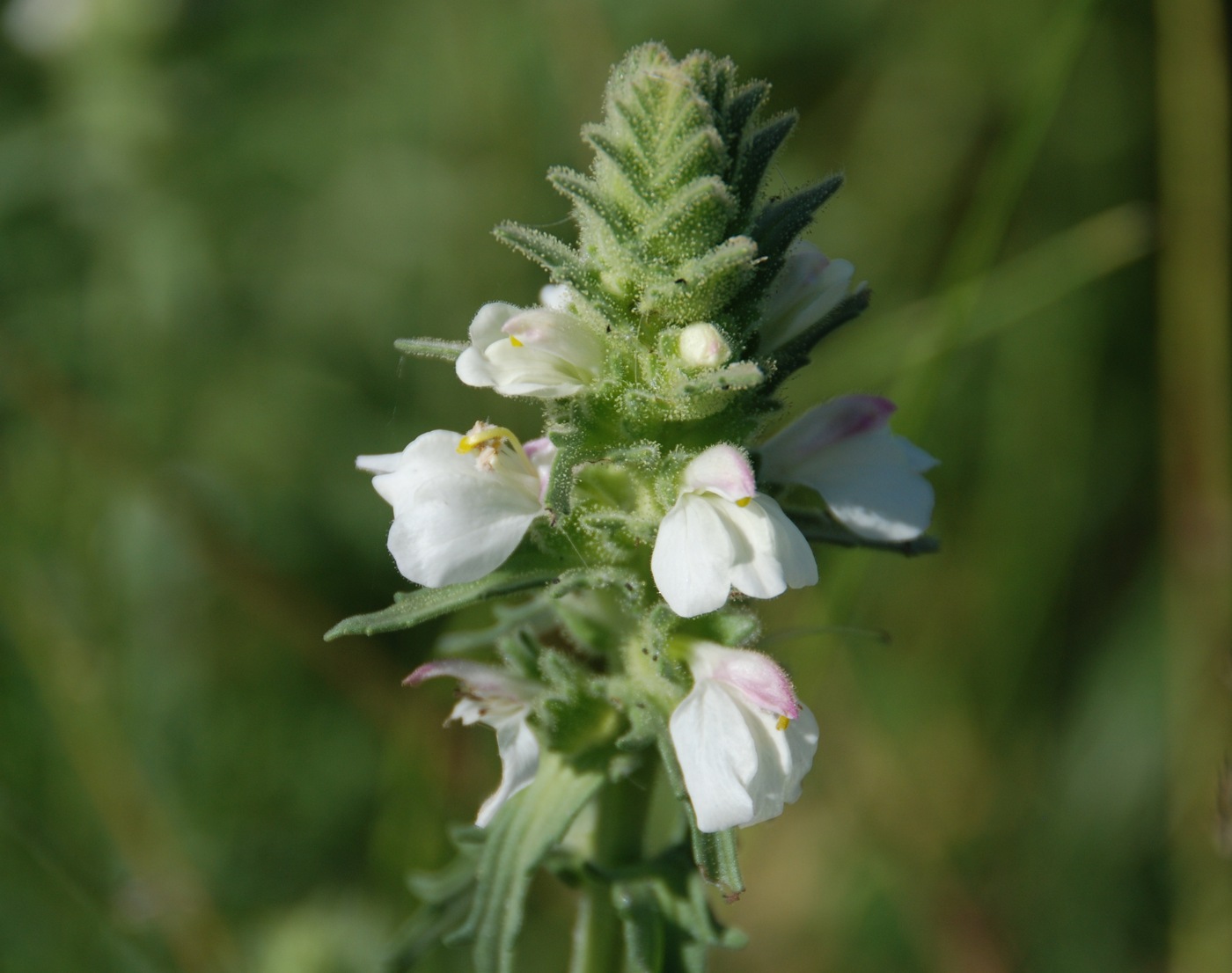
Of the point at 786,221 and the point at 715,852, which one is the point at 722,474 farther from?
the point at 715,852

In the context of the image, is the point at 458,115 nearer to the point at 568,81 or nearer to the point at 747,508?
the point at 568,81

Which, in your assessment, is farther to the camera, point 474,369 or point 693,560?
point 474,369

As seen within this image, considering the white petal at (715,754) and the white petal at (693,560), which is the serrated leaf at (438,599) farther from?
the white petal at (715,754)

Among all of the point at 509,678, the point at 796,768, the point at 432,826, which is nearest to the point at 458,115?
the point at 432,826

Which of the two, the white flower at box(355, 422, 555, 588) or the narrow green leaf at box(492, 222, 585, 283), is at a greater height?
the narrow green leaf at box(492, 222, 585, 283)

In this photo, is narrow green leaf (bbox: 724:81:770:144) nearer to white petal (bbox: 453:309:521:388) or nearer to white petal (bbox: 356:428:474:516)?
white petal (bbox: 453:309:521:388)

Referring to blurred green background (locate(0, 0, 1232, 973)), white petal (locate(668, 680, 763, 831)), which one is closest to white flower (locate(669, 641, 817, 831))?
white petal (locate(668, 680, 763, 831))

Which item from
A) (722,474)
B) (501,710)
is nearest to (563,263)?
(722,474)
